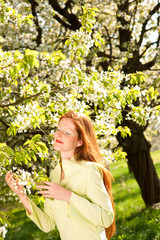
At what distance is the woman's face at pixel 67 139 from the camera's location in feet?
9.09

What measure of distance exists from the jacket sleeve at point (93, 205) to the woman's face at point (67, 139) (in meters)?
0.33

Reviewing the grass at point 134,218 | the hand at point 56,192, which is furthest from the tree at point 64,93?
the grass at point 134,218

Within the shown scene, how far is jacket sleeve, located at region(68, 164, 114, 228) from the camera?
7.97 feet

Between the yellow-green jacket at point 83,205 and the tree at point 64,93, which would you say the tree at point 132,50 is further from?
the yellow-green jacket at point 83,205

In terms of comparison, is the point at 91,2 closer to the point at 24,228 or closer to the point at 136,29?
the point at 136,29

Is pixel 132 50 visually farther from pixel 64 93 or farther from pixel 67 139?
pixel 67 139

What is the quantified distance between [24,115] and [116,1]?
6.82 meters

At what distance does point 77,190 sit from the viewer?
2.58 metres

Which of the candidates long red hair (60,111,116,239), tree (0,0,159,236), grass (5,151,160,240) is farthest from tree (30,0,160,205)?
long red hair (60,111,116,239)

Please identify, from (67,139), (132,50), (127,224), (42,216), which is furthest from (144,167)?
(67,139)

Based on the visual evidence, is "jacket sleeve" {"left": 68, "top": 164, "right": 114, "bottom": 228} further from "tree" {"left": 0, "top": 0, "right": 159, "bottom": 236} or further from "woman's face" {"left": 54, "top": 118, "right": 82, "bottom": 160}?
"tree" {"left": 0, "top": 0, "right": 159, "bottom": 236}

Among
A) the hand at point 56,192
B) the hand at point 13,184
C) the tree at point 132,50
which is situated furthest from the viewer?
the tree at point 132,50

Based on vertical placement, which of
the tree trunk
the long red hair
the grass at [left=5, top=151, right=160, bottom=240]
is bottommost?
the grass at [left=5, top=151, right=160, bottom=240]

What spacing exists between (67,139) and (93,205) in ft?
1.83
